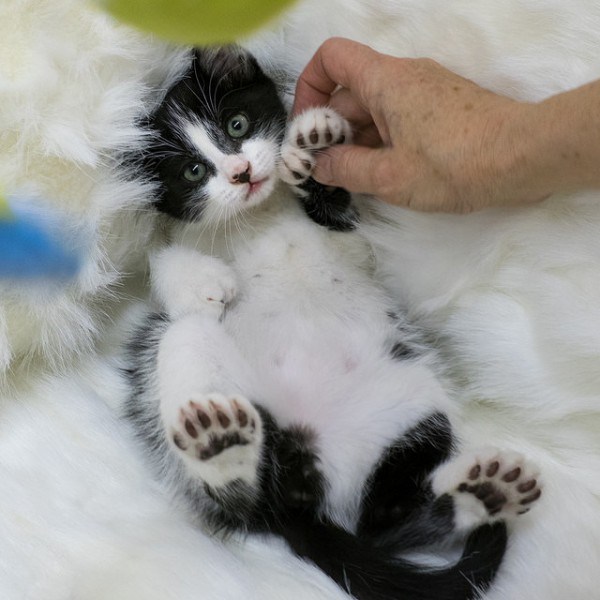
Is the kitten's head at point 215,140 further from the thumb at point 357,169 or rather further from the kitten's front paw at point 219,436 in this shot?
the kitten's front paw at point 219,436

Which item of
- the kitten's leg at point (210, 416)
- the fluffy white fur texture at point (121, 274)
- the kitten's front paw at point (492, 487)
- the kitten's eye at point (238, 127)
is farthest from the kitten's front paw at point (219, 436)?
the kitten's eye at point (238, 127)

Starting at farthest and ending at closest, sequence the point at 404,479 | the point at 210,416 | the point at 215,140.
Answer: the point at 215,140
the point at 404,479
the point at 210,416

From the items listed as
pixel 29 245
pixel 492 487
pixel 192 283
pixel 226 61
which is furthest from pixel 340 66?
pixel 492 487

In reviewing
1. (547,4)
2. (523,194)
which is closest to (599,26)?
(547,4)

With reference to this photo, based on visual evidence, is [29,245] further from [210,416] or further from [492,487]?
[492,487]

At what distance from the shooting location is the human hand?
786 millimetres

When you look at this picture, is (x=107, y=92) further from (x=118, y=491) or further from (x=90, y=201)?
(x=118, y=491)

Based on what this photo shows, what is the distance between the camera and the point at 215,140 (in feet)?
3.32

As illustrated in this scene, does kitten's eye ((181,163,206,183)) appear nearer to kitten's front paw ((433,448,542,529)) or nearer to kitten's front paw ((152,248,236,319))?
kitten's front paw ((152,248,236,319))

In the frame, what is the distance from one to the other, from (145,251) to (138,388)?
0.23 m

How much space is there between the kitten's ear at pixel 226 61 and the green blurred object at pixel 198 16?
17 millimetres

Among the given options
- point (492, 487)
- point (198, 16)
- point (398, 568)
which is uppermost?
point (198, 16)

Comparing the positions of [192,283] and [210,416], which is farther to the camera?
[192,283]

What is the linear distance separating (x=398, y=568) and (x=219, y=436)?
0.93 feet
